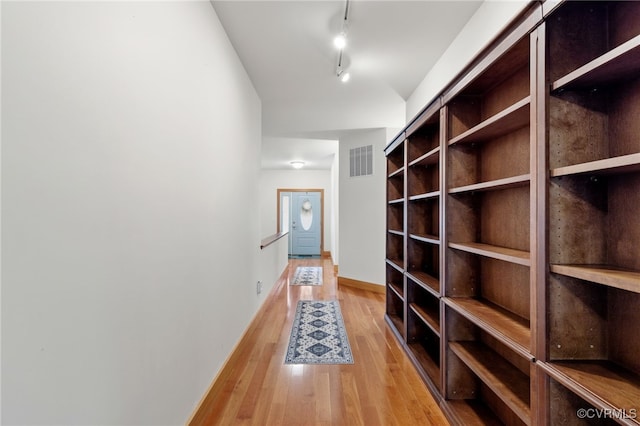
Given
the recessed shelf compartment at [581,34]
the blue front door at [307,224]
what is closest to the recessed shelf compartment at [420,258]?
the recessed shelf compartment at [581,34]

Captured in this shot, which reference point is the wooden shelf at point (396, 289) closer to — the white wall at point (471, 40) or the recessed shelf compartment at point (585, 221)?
the white wall at point (471, 40)

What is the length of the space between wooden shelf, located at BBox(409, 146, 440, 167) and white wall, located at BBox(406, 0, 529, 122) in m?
0.45

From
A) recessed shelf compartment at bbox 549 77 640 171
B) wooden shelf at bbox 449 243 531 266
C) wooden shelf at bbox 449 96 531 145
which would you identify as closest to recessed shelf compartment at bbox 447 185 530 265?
wooden shelf at bbox 449 243 531 266

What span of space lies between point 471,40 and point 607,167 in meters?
1.53

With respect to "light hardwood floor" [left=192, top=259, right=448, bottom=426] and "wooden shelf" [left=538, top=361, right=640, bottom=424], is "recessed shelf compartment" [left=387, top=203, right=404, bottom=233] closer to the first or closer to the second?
"light hardwood floor" [left=192, top=259, right=448, bottom=426]

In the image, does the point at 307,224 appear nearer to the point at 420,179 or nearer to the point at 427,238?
the point at 420,179

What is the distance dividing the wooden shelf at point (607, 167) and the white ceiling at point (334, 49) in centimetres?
146

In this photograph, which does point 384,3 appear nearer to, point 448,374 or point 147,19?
point 147,19

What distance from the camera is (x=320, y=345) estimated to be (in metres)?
2.65

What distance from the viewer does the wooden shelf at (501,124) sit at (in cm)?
121

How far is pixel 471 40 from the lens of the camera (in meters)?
1.95

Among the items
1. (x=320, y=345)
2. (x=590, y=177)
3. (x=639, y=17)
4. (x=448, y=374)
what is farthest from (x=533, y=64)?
(x=320, y=345)

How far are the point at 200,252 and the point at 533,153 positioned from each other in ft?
5.61

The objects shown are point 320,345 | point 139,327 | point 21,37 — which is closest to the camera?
point 21,37
